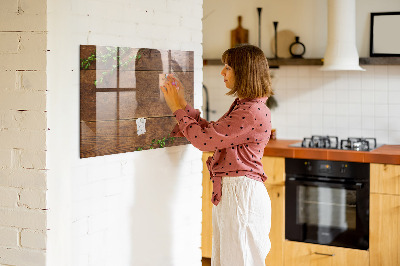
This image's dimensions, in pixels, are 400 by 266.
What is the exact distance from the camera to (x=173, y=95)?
2824mm

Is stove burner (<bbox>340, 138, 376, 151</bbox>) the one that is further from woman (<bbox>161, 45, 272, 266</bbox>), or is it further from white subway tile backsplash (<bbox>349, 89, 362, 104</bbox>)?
woman (<bbox>161, 45, 272, 266</bbox>)

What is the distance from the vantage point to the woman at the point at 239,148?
106 inches

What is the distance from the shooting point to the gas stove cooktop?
4273 mm

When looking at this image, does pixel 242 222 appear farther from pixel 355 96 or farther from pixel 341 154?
pixel 355 96

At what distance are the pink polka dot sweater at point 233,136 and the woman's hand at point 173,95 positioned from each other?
0.04 meters

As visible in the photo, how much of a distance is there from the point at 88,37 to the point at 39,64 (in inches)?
10.4

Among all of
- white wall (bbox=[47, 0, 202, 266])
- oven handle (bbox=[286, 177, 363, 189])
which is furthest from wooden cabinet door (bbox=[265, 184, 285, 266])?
white wall (bbox=[47, 0, 202, 266])

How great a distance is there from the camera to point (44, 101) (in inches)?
89.9

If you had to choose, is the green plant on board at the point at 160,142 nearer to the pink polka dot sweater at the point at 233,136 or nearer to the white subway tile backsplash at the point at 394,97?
the pink polka dot sweater at the point at 233,136

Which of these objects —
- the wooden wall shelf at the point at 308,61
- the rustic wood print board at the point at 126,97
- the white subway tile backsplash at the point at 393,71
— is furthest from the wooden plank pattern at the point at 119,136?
the white subway tile backsplash at the point at 393,71

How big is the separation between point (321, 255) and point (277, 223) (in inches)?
15.1

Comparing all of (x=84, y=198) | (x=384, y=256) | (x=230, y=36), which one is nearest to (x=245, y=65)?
(x=84, y=198)

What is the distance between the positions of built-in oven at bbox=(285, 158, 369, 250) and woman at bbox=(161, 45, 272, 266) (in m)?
1.44

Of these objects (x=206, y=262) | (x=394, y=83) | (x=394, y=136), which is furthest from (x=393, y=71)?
(x=206, y=262)
